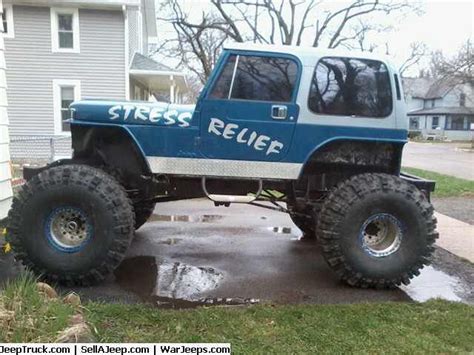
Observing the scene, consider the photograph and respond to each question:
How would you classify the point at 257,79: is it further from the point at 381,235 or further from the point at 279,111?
the point at 381,235

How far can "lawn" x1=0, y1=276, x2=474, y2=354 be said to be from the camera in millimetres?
3193

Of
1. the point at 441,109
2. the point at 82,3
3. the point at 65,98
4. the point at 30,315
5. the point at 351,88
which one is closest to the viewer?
the point at 30,315

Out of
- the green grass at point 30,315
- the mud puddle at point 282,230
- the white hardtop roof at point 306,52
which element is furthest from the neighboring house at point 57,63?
the green grass at point 30,315

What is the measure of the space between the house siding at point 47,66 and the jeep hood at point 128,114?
12008 millimetres

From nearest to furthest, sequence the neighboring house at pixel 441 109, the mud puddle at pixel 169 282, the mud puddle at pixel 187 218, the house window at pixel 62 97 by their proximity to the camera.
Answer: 1. the mud puddle at pixel 169 282
2. the mud puddle at pixel 187 218
3. the house window at pixel 62 97
4. the neighboring house at pixel 441 109

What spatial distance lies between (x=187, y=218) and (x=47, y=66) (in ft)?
36.9

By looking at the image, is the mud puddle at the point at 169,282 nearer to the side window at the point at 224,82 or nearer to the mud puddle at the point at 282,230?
the side window at the point at 224,82

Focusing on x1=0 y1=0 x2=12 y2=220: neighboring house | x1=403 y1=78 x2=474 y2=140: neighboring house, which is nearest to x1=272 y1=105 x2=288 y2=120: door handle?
x1=0 y1=0 x2=12 y2=220: neighboring house

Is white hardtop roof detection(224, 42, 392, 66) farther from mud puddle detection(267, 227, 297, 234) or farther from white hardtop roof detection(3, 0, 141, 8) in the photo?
white hardtop roof detection(3, 0, 141, 8)

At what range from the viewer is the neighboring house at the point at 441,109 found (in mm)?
54344

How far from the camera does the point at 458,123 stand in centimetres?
5634

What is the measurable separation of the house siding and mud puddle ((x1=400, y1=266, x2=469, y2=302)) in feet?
44.0

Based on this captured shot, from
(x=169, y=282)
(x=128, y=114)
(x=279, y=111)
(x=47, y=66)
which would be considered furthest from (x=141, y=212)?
(x=47, y=66)

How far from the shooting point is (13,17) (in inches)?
A: 630
